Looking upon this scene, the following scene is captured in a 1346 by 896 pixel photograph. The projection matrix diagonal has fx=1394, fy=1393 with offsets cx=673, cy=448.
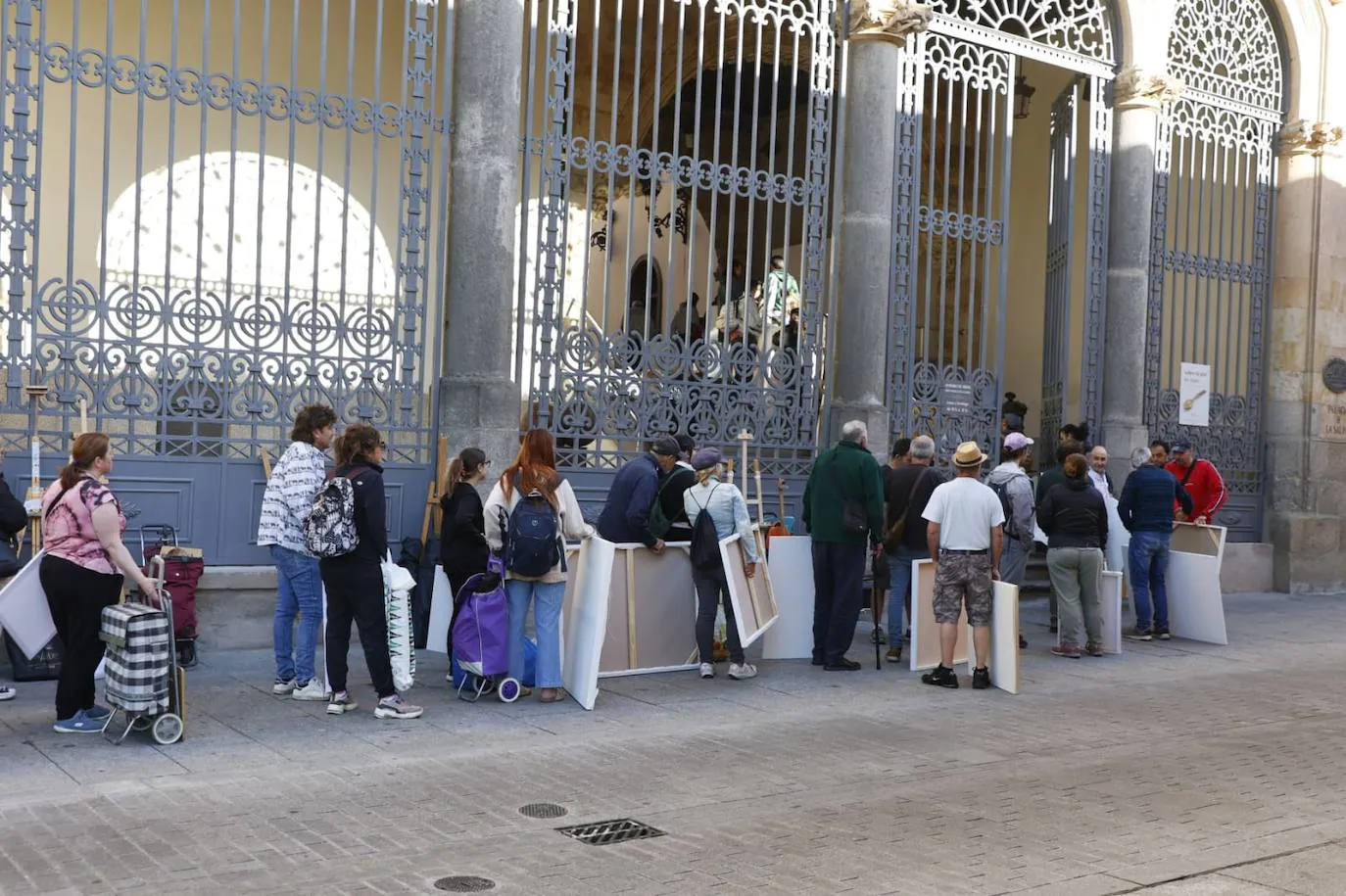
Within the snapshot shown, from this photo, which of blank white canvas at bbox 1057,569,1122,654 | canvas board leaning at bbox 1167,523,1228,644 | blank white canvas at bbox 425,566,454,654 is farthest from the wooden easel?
canvas board leaning at bbox 1167,523,1228,644

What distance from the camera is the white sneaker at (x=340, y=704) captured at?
7625 mm

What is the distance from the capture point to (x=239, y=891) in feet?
15.3

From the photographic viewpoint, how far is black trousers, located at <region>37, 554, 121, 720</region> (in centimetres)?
690

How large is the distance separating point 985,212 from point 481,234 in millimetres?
5736

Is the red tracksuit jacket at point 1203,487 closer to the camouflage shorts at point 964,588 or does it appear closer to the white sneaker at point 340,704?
the camouflage shorts at point 964,588

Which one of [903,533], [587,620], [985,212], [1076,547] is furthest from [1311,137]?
[587,620]

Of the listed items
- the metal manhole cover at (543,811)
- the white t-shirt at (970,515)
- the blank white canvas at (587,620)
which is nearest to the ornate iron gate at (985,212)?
the white t-shirt at (970,515)

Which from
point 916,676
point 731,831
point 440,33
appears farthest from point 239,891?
point 440,33

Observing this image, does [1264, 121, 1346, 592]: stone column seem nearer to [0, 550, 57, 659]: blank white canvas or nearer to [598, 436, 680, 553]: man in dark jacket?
[598, 436, 680, 553]: man in dark jacket

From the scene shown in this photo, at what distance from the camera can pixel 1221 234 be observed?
15734mm

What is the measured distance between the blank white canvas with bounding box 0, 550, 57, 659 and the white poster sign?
12238 millimetres

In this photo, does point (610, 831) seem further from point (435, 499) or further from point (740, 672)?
point (435, 499)

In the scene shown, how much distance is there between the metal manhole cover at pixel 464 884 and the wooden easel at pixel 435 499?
4834 millimetres

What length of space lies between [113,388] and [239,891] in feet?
17.4
